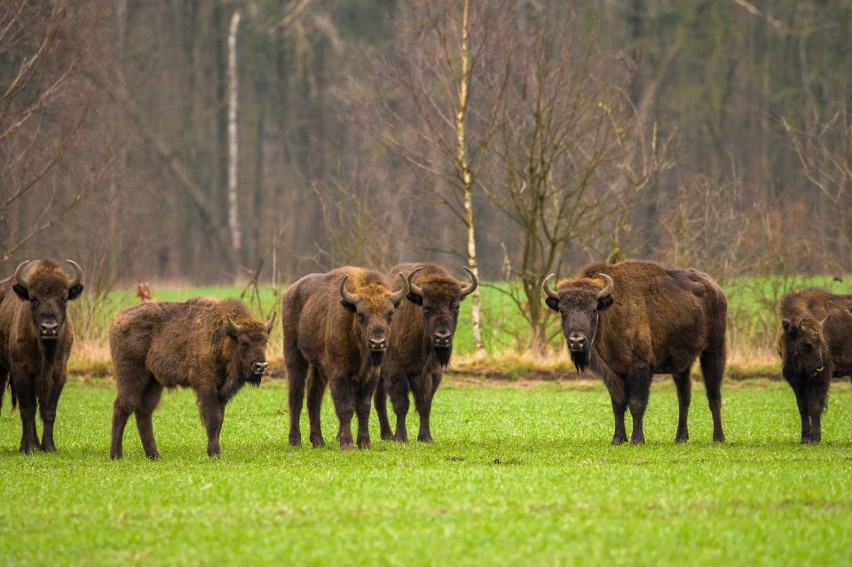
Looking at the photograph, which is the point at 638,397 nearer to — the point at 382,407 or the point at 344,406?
the point at 382,407

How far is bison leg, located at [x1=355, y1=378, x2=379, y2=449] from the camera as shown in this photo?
1438 cm

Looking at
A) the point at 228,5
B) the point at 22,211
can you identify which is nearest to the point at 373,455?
the point at 22,211

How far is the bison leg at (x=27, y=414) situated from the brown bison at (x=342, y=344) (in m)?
3.29

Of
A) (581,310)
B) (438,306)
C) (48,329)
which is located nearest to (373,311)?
(438,306)

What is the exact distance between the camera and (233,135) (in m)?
53.2

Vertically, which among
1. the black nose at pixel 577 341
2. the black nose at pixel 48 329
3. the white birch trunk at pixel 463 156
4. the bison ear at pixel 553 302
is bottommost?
the black nose at pixel 577 341

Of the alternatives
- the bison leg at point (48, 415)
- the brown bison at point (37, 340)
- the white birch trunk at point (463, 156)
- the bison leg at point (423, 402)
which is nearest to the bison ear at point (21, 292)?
the brown bison at point (37, 340)

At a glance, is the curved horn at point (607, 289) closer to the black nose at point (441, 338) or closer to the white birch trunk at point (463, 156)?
the black nose at point (441, 338)

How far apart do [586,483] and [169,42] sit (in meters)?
49.6

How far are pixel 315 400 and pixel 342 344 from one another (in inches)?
48.7

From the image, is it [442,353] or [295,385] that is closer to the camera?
[442,353]

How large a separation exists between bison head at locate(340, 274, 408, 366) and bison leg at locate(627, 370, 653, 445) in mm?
3226

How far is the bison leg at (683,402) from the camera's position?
51.2 ft

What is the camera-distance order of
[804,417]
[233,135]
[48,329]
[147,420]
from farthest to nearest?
[233,135], [804,417], [48,329], [147,420]
